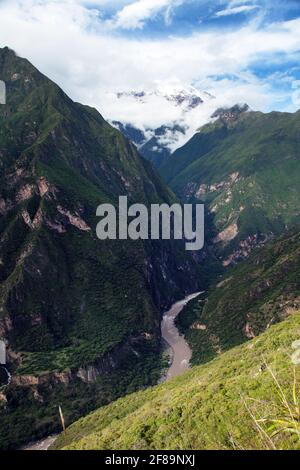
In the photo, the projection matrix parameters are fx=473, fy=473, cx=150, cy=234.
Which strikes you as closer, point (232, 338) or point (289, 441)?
point (289, 441)

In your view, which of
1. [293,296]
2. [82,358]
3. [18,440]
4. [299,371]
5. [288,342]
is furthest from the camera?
[82,358]

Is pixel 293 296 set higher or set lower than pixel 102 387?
higher

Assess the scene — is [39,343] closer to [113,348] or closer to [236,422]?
[113,348]
